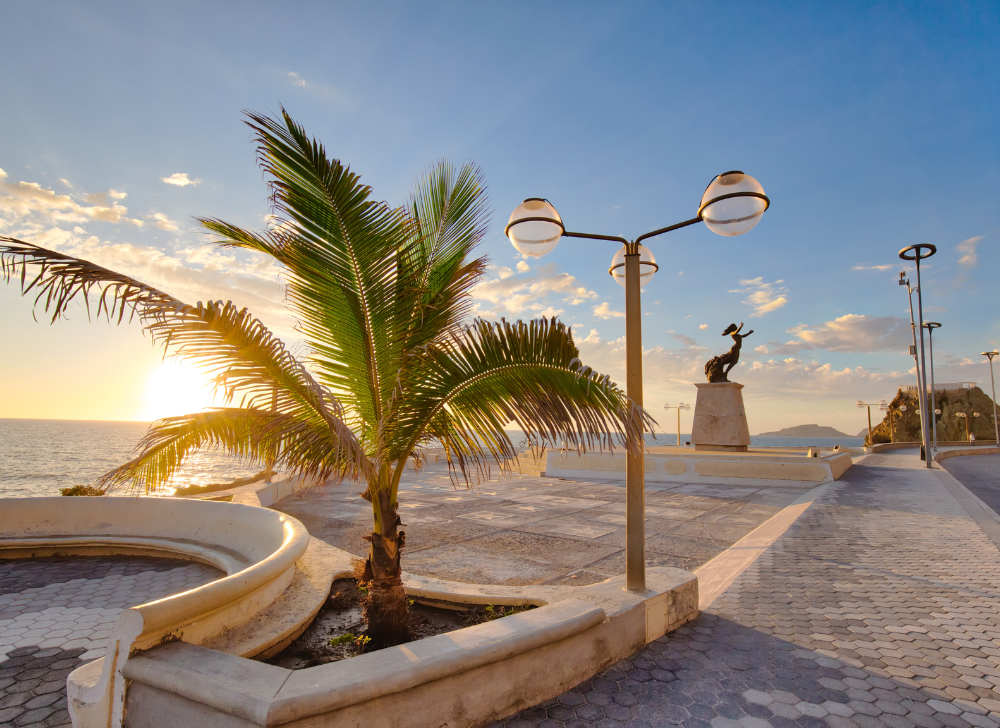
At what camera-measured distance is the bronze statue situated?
1752 cm

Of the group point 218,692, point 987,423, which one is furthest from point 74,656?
point 987,423

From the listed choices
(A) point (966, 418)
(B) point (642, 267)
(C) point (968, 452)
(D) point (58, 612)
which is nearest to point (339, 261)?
(B) point (642, 267)

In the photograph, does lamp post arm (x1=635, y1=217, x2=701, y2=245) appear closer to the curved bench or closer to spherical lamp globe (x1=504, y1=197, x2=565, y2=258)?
spherical lamp globe (x1=504, y1=197, x2=565, y2=258)

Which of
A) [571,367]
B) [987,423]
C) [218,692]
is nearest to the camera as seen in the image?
[218,692]

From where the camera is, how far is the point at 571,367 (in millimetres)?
3139

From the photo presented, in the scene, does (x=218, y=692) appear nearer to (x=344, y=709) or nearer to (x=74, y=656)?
(x=344, y=709)

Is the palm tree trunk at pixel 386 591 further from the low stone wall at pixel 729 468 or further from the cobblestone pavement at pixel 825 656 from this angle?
the low stone wall at pixel 729 468

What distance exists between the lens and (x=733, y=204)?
11.8 ft

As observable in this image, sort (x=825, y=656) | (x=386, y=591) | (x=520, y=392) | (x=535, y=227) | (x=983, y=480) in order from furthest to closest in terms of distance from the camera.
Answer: (x=983, y=480) < (x=535, y=227) < (x=825, y=656) < (x=386, y=591) < (x=520, y=392)

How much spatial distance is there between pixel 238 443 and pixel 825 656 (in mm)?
4479

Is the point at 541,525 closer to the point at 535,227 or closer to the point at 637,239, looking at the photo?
the point at 637,239

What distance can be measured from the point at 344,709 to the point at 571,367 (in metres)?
2.07

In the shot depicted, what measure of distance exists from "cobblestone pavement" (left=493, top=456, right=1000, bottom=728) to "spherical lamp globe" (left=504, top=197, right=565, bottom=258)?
10.3 feet

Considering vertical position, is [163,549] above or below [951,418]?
below
